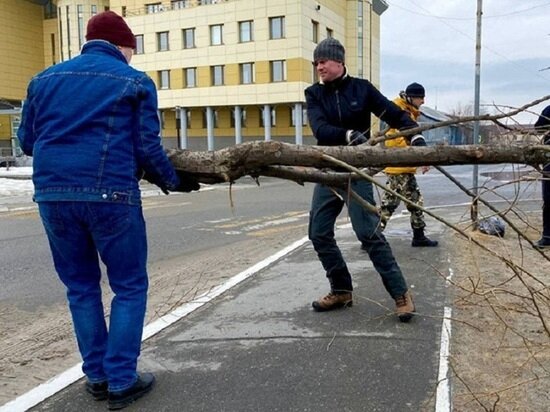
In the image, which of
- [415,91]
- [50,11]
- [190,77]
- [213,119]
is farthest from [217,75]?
[415,91]

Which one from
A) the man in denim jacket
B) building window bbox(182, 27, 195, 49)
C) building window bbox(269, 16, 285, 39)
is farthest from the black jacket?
building window bbox(182, 27, 195, 49)

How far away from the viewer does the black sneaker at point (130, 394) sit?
3039mm

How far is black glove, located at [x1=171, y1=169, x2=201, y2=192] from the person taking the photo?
3.27 m

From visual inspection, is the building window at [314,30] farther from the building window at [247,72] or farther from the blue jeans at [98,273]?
the blue jeans at [98,273]

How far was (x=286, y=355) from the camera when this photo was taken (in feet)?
12.1

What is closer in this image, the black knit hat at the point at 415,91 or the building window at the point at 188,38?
the black knit hat at the point at 415,91

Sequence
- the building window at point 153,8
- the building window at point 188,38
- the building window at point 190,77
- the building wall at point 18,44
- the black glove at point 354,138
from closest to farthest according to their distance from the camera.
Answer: the black glove at point 354,138
the building window at point 188,38
the building window at point 190,77
the building window at point 153,8
the building wall at point 18,44

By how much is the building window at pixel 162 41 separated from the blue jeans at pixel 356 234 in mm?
42942

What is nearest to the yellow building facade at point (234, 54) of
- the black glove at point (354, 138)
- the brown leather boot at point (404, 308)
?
the black glove at point (354, 138)

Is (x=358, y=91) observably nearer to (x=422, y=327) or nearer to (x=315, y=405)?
(x=422, y=327)

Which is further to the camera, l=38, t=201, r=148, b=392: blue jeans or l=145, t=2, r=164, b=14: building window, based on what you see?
l=145, t=2, r=164, b=14: building window

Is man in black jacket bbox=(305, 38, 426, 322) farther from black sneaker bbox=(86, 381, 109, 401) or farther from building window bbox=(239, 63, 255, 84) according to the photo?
building window bbox=(239, 63, 255, 84)

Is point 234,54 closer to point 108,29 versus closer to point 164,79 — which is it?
point 164,79

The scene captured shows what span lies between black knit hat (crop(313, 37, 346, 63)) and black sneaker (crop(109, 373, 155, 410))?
104 inches
